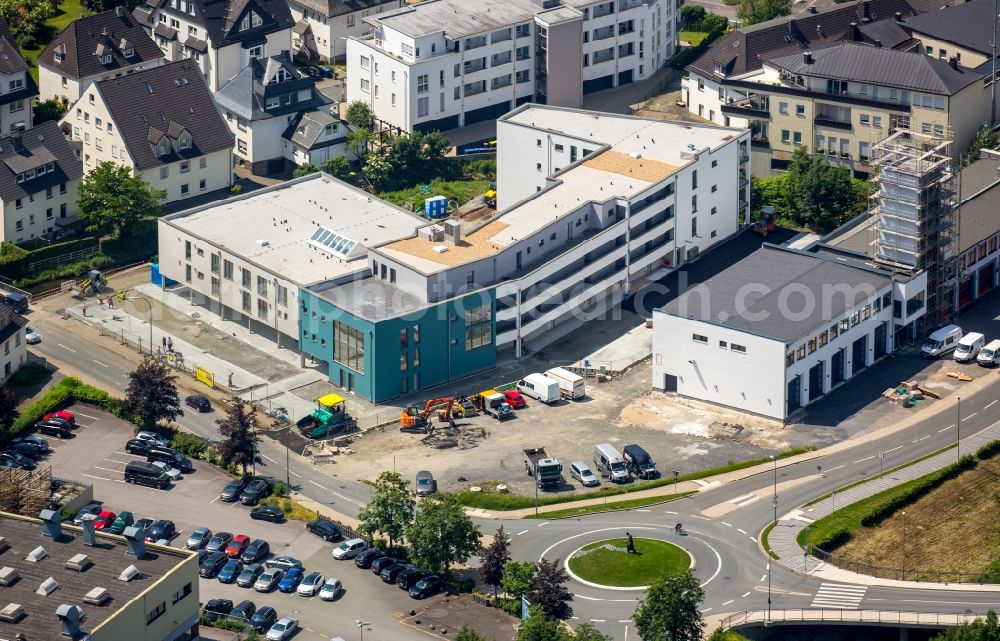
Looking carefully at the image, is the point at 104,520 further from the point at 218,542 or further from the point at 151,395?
the point at 151,395

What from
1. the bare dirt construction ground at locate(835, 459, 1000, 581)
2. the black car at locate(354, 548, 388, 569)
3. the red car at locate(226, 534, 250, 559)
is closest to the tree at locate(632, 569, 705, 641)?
the bare dirt construction ground at locate(835, 459, 1000, 581)

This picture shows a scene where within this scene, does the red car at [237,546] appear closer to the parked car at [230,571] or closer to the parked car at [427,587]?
the parked car at [230,571]

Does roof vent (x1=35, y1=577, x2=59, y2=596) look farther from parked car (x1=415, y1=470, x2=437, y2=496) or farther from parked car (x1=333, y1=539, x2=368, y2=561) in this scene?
parked car (x1=415, y1=470, x2=437, y2=496)

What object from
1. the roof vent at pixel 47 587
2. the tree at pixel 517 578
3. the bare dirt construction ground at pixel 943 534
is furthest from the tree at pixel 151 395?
the bare dirt construction ground at pixel 943 534

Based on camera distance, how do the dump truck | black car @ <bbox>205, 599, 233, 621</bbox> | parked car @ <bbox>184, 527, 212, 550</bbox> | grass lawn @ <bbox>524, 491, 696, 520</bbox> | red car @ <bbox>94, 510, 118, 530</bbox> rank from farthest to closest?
1. the dump truck
2. grass lawn @ <bbox>524, 491, 696, 520</bbox>
3. red car @ <bbox>94, 510, 118, 530</bbox>
4. parked car @ <bbox>184, 527, 212, 550</bbox>
5. black car @ <bbox>205, 599, 233, 621</bbox>

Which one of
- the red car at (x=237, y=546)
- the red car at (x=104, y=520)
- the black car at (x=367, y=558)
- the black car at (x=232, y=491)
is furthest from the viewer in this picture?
the black car at (x=232, y=491)

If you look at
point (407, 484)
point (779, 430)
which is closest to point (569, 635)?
point (407, 484)

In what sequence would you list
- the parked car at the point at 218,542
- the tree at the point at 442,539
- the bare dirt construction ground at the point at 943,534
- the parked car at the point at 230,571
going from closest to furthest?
1. the tree at the point at 442,539
2. the parked car at the point at 230,571
3. the bare dirt construction ground at the point at 943,534
4. the parked car at the point at 218,542
